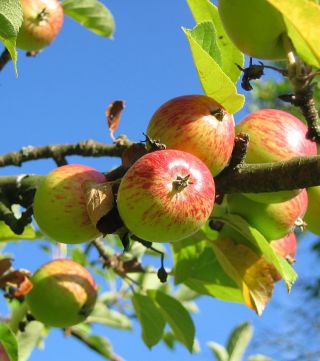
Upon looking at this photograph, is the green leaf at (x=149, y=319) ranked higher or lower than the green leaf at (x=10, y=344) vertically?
lower

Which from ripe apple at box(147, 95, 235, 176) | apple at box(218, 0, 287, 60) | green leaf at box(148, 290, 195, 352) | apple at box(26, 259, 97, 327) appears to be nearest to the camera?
apple at box(218, 0, 287, 60)

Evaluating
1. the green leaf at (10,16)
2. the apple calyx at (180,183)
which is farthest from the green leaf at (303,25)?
the green leaf at (10,16)

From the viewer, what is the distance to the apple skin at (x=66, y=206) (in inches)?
49.3

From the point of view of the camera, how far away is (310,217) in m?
1.52

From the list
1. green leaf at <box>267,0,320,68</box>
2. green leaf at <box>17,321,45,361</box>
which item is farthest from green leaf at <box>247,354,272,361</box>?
green leaf at <box>267,0,320,68</box>

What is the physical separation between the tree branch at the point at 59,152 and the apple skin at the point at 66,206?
0.48 metres

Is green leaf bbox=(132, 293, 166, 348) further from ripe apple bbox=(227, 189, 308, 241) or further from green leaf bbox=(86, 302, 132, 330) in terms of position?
ripe apple bbox=(227, 189, 308, 241)

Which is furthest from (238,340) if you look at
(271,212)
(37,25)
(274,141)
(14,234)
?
(37,25)

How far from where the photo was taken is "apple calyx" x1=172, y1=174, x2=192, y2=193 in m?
1.05

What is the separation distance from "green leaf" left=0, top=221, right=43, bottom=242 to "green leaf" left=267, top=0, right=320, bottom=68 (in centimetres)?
107

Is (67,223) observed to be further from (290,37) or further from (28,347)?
(28,347)

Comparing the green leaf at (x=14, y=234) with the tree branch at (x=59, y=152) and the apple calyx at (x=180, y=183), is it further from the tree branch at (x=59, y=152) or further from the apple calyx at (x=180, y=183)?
the apple calyx at (x=180, y=183)

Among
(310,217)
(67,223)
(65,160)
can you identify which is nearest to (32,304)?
(65,160)

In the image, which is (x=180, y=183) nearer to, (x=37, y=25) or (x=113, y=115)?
(x=113, y=115)
